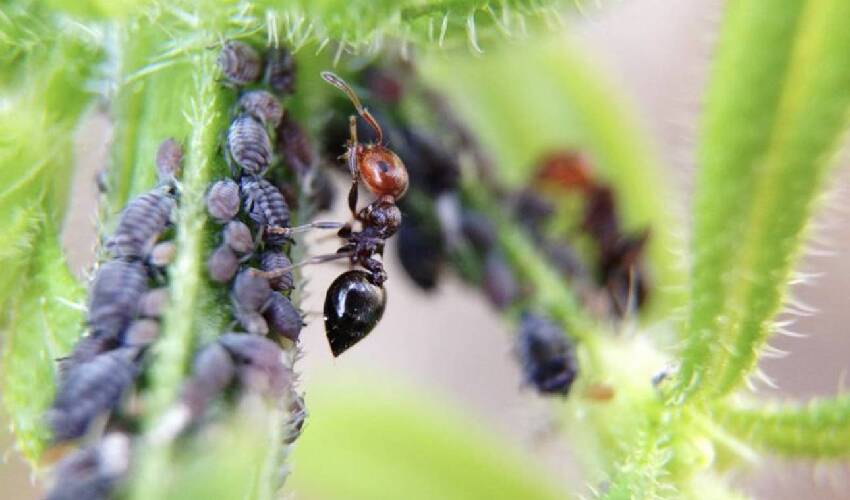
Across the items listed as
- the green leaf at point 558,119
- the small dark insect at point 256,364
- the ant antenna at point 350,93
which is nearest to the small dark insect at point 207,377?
the small dark insect at point 256,364

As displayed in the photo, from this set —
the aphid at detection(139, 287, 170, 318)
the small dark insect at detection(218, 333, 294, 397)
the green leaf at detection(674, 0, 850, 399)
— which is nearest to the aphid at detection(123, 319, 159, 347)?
the aphid at detection(139, 287, 170, 318)

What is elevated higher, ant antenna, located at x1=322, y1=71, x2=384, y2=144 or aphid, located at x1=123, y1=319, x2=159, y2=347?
ant antenna, located at x1=322, y1=71, x2=384, y2=144

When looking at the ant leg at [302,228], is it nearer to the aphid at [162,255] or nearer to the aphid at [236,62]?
the aphid at [162,255]

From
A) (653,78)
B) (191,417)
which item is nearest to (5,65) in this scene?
(191,417)

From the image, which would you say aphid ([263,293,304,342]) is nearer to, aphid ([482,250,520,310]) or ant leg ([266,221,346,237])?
ant leg ([266,221,346,237])

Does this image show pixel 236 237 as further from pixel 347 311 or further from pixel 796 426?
pixel 796 426

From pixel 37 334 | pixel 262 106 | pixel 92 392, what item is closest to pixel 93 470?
pixel 92 392
